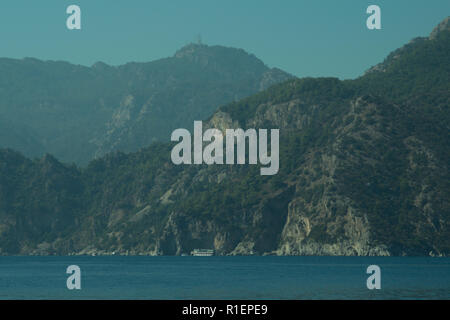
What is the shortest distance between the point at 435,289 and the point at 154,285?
5016 centimetres

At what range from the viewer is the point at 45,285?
155 m
